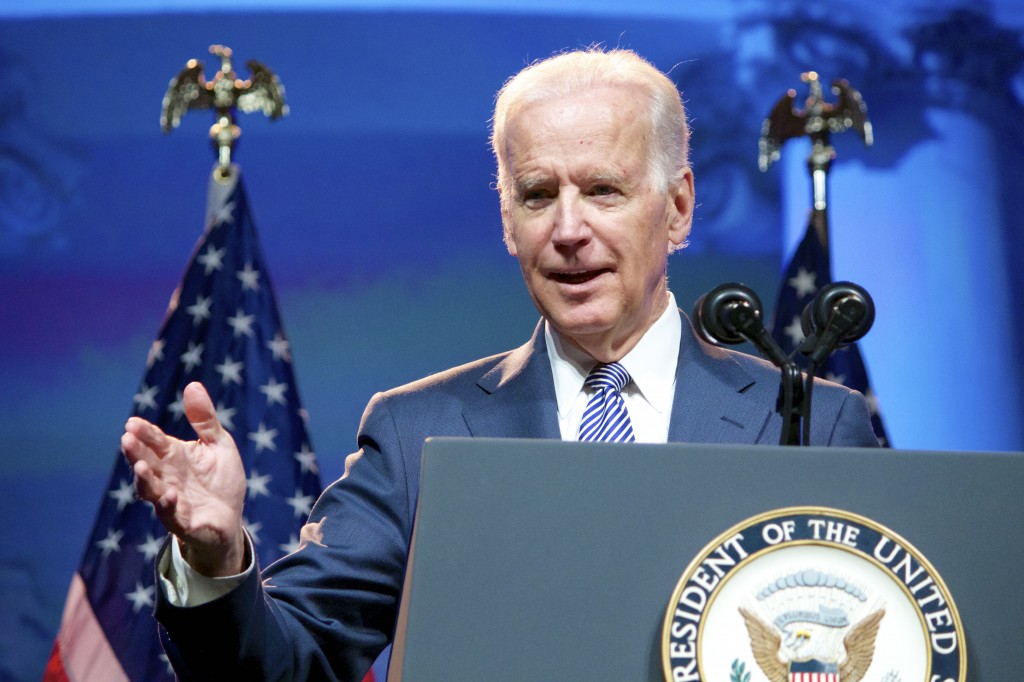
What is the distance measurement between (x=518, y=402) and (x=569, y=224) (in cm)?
26

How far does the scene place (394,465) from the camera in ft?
5.48

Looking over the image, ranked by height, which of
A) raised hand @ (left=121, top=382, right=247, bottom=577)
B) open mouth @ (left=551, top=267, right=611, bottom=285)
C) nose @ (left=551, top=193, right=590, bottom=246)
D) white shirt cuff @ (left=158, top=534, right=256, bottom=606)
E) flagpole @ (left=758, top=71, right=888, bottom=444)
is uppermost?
flagpole @ (left=758, top=71, right=888, bottom=444)

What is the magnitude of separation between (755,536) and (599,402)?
28.9 inches

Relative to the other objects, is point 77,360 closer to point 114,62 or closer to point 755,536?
point 114,62

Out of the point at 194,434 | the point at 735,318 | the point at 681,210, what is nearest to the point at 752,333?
the point at 735,318

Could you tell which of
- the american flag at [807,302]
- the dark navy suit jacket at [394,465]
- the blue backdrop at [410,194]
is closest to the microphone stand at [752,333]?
the dark navy suit jacket at [394,465]

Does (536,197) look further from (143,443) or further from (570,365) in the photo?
(143,443)

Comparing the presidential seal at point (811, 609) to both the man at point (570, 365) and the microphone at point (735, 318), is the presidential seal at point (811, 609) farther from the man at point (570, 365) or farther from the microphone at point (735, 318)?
the man at point (570, 365)

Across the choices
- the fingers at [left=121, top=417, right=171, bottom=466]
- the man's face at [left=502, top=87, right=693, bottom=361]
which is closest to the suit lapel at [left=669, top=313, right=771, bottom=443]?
the man's face at [left=502, top=87, right=693, bottom=361]

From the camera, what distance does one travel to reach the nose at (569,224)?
167 centimetres

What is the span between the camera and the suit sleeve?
4.05ft

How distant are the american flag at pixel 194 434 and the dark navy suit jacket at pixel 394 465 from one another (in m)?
1.48

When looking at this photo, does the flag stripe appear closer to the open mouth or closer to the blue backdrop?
the blue backdrop

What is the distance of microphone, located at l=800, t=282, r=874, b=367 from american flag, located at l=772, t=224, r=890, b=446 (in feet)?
7.15
